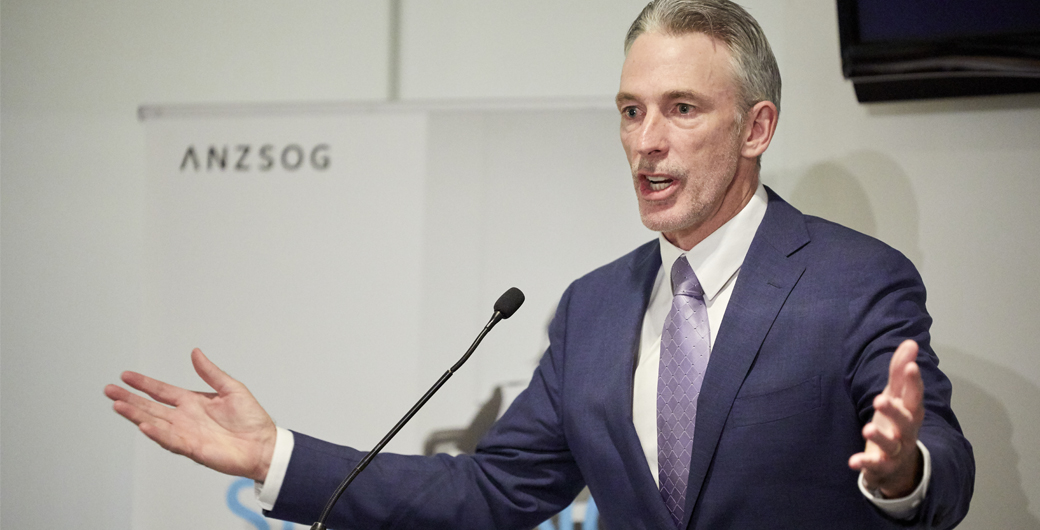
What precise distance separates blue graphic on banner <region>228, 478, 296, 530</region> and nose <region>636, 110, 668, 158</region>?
145 cm

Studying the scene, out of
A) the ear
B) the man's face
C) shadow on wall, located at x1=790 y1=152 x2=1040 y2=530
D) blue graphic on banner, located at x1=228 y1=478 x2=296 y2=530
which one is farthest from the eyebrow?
blue graphic on banner, located at x1=228 y1=478 x2=296 y2=530

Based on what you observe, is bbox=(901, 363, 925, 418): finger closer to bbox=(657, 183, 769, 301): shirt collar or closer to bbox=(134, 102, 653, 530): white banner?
bbox=(657, 183, 769, 301): shirt collar

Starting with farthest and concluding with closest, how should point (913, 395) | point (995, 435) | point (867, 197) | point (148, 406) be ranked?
point (867, 197) → point (995, 435) → point (148, 406) → point (913, 395)

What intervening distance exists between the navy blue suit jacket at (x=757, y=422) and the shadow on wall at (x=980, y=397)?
0.66 m

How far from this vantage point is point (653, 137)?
1.49m

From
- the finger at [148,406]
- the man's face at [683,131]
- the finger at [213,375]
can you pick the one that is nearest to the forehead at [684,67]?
the man's face at [683,131]

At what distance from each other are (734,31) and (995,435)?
1.24 meters

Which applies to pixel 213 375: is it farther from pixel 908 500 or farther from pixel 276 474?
pixel 908 500

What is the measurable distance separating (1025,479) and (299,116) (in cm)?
211

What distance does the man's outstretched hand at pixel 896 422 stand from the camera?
0.95 meters

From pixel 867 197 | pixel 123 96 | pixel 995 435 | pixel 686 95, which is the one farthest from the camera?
pixel 123 96

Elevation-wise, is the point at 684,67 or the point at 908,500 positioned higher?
the point at 684,67

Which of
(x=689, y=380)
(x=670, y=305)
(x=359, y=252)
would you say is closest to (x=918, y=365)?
(x=689, y=380)

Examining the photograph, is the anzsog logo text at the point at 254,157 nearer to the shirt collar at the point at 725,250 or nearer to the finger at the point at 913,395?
the shirt collar at the point at 725,250
